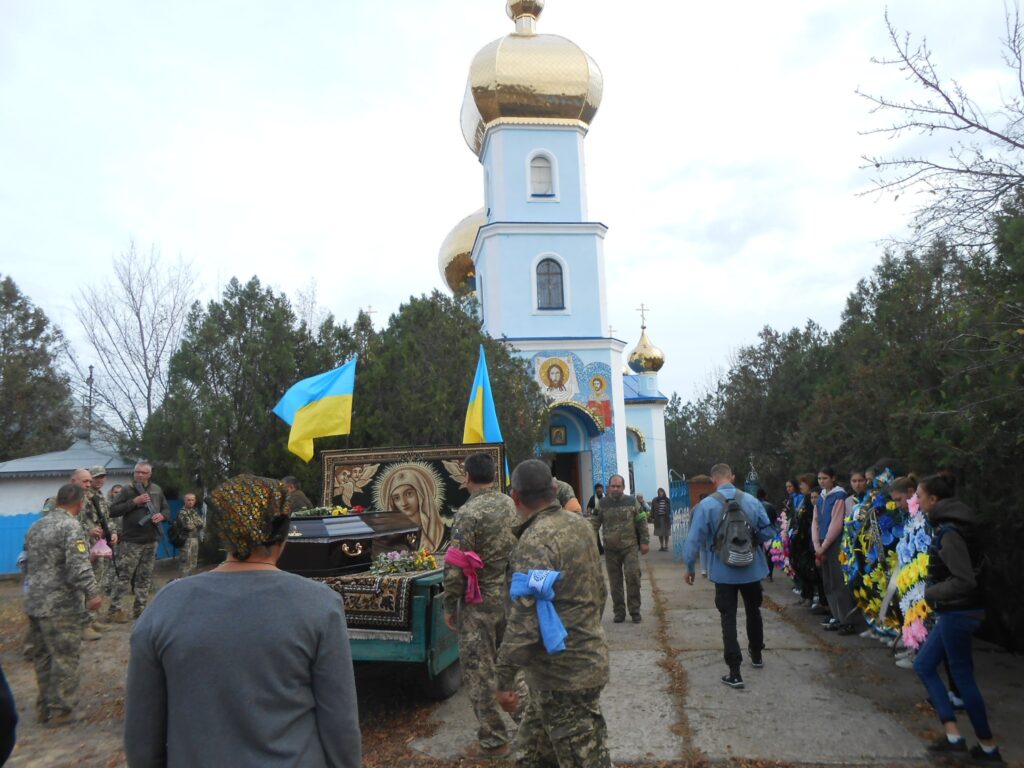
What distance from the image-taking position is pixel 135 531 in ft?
33.6

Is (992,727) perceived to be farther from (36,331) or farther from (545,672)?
(36,331)

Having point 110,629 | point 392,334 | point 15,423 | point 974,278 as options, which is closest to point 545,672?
point 974,278

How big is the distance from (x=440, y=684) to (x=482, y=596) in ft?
5.03

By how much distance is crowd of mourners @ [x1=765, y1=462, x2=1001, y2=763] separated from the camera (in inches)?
190

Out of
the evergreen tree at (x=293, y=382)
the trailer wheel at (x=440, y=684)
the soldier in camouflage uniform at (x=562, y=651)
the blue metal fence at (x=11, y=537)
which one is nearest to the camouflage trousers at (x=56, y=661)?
the trailer wheel at (x=440, y=684)

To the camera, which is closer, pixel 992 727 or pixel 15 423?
pixel 992 727

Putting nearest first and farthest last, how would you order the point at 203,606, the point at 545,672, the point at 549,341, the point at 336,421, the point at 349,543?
the point at 203,606
the point at 545,672
the point at 349,543
the point at 336,421
the point at 549,341

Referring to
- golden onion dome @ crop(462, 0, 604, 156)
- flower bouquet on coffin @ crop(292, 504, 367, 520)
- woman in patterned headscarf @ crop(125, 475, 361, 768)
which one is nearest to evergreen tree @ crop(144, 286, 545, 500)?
flower bouquet on coffin @ crop(292, 504, 367, 520)

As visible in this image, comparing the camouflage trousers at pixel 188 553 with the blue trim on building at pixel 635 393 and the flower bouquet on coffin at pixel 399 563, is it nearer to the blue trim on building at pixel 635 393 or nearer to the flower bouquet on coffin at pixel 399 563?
the flower bouquet on coffin at pixel 399 563

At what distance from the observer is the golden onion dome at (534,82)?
986 inches

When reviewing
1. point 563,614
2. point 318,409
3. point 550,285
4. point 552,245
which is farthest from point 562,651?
point 552,245

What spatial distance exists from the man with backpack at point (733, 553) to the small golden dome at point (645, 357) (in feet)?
92.4

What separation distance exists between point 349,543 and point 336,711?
4585 mm

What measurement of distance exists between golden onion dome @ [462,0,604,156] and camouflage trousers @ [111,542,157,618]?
19.0 meters
